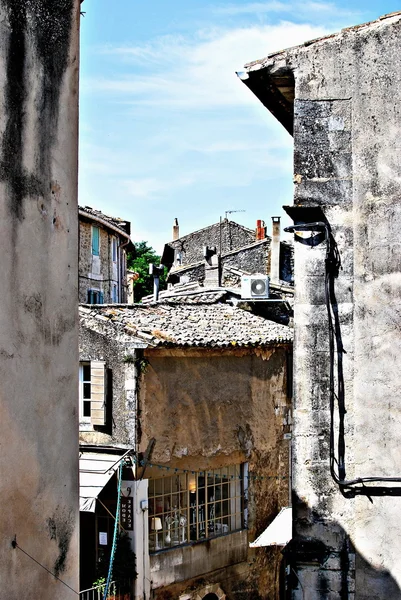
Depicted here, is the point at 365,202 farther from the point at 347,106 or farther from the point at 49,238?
the point at 49,238

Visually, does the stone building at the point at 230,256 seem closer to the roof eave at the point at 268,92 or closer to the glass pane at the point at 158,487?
the glass pane at the point at 158,487

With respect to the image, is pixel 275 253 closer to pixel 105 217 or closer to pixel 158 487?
pixel 105 217

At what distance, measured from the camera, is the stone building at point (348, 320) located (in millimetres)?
8242

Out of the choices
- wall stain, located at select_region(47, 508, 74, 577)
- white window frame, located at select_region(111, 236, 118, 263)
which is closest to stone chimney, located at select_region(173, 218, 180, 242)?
white window frame, located at select_region(111, 236, 118, 263)

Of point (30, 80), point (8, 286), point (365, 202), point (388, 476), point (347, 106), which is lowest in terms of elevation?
point (388, 476)

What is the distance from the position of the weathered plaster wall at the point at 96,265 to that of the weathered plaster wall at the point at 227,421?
39.5 feet

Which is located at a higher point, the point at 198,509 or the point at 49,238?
the point at 49,238

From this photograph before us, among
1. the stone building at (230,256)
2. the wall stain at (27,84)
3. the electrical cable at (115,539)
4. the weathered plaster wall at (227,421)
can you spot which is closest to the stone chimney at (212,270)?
Result: the stone building at (230,256)

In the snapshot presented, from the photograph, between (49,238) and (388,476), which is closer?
(49,238)

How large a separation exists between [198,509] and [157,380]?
332 cm

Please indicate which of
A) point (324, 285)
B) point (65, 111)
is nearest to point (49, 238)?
point (65, 111)

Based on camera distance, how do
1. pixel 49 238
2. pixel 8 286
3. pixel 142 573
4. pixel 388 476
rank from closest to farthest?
1. pixel 8 286
2. pixel 49 238
3. pixel 388 476
4. pixel 142 573

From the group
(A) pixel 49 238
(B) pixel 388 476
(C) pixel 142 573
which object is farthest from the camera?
(C) pixel 142 573

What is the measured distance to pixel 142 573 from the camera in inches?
696
